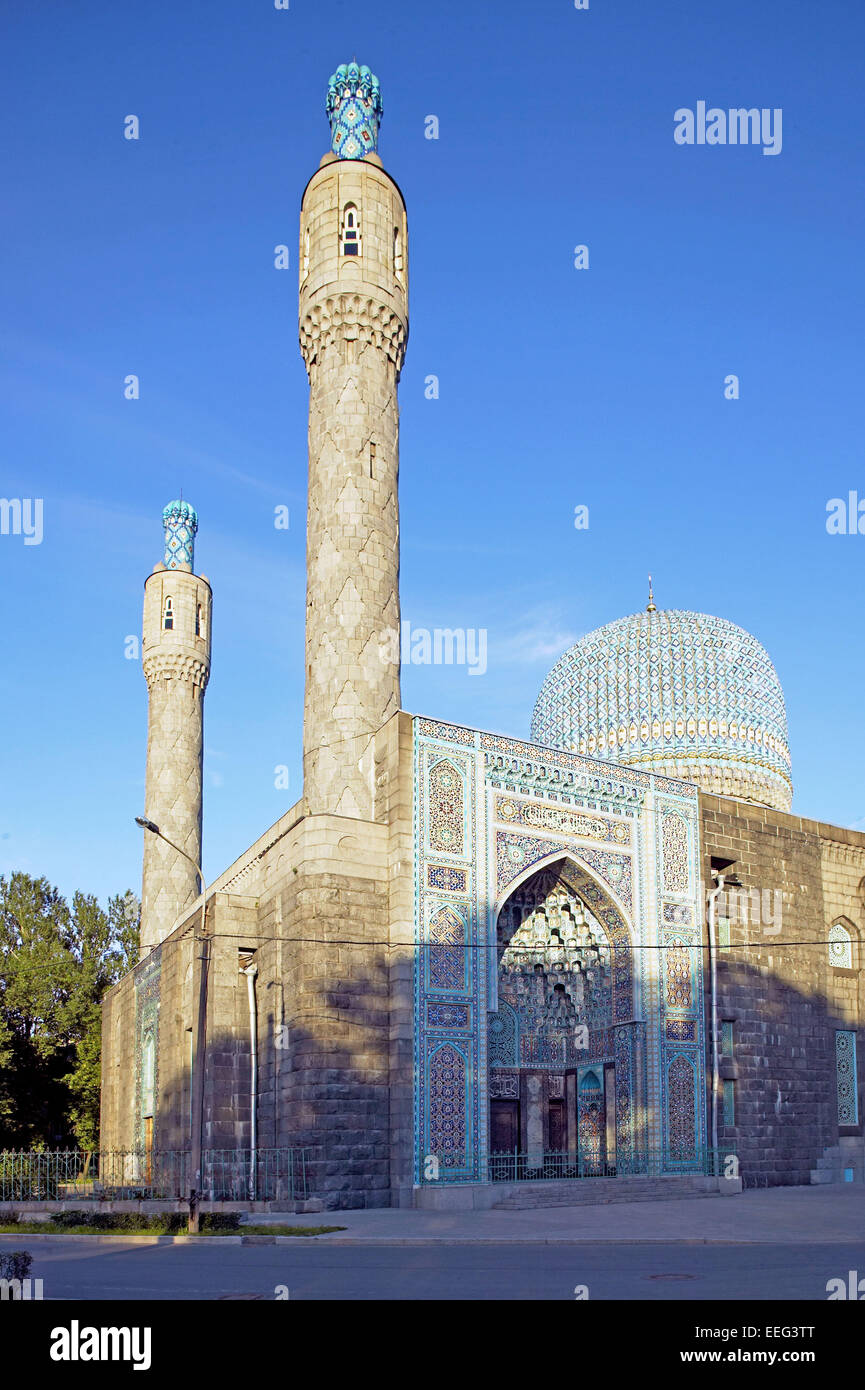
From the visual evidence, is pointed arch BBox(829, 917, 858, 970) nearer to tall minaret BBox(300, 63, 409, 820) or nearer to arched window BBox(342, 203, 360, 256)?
tall minaret BBox(300, 63, 409, 820)

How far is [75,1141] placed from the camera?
144 ft

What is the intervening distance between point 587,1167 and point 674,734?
14.3 meters

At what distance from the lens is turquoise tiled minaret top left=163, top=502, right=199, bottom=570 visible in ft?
141

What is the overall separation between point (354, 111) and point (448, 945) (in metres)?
18.4

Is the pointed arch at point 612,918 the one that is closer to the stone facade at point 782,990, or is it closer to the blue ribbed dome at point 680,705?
the stone facade at point 782,990

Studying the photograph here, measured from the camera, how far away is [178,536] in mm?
42906

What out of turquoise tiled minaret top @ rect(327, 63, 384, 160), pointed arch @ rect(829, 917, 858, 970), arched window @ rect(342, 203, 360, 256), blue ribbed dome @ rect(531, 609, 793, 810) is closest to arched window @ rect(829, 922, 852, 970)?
pointed arch @ rect(829, 917, 858, 970)

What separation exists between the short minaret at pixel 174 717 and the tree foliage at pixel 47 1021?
7411 mm

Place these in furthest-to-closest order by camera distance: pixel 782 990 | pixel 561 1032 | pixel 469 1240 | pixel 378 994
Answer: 1. pixel 782 990
2. pixel 561 1032
3. pixel 378 994
4. pixel 469 1240

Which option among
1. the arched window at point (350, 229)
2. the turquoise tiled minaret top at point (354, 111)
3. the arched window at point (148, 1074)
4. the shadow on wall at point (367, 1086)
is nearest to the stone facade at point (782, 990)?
the shadow on wall at point (367, 1086)

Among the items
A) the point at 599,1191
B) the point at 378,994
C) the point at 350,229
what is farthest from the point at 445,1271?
the point at 350,229

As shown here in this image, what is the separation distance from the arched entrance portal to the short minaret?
14186mm

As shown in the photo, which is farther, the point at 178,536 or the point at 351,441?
the point at 178,536

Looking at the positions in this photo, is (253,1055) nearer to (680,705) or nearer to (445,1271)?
(445,1271)
